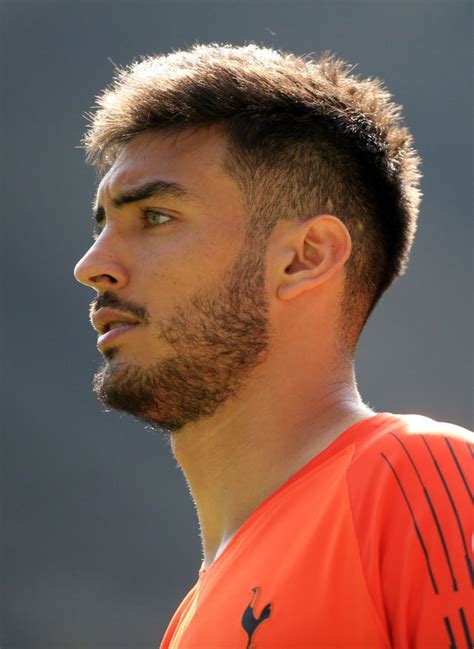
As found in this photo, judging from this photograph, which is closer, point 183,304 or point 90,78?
point 183,304

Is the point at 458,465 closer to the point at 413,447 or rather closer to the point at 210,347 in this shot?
the point at 413,447

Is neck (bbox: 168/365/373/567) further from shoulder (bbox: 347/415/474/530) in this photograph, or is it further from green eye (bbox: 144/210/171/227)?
green eye (bbox: 144/210/171/227)

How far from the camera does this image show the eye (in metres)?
1.95

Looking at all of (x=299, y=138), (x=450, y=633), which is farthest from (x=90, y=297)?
(x=450, y=633)

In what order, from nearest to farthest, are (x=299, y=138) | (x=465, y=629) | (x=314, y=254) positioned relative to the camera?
(x=465, y=629) < (x=314, y=254) < (x=299, y=138)

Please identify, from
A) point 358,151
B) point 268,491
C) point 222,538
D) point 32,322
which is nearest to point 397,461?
point 268,491

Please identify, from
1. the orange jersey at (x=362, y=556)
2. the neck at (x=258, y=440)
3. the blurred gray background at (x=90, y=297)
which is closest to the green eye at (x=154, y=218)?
the neck at (x=258, y=440)

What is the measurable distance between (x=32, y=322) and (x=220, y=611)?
6.28 meters

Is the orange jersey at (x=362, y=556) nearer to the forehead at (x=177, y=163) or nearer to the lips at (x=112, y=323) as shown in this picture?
the lips at (x=112, y=323)

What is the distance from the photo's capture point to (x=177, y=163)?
199 centimetres

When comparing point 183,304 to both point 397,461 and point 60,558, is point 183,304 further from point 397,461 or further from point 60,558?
point 60,558

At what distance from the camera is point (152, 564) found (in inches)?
285

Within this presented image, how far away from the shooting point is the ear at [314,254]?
6.30 ft

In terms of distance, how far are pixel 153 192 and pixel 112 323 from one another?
0.25 m
